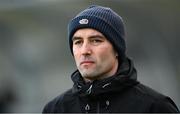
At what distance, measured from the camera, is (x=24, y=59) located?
8891 millimetres

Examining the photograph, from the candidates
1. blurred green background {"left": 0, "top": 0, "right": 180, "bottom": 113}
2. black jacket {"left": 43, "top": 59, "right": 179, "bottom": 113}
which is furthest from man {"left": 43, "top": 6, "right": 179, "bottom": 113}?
blurred green background {"left": 0, "top": 0, "right": 180, "bottom": 113}

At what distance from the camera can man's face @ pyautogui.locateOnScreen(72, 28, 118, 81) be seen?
3041mm

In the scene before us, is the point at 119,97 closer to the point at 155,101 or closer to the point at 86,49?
the point at 155,101

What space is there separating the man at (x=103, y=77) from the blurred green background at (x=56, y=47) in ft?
14.9

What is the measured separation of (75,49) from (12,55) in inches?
236

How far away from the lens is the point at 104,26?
3145 millimetres

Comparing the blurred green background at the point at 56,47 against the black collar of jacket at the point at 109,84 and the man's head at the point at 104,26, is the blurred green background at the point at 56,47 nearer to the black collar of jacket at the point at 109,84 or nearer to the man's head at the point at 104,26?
the man's head at the point at 104,26

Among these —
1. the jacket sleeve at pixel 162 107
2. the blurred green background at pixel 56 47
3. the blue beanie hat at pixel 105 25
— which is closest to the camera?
the jacket sleeve at pixel 162 107

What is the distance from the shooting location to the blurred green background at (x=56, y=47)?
7.94 meters

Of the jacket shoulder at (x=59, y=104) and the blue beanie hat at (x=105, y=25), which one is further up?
the blue beanie hat at (x=105, y=25)

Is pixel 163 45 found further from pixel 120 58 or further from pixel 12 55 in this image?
pixel 120 58

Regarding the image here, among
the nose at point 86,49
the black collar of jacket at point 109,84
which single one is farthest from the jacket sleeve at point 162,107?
the nose at point 86,49

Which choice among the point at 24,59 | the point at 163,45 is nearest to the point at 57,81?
the point at 24,59

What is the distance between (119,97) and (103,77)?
0.13 m
